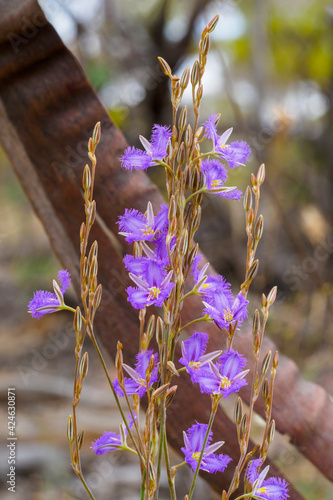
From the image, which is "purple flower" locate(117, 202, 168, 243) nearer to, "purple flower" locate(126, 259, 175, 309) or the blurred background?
"purple flower" locate(126, 259, 175, 309)

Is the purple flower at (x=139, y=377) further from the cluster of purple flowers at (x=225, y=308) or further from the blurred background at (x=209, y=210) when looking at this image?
the blurred background at (x=209, y=210)

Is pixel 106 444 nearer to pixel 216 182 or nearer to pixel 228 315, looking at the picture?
pixel 228 315

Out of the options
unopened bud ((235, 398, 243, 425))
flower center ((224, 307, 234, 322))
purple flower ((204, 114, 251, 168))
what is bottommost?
unopened bud ((235, 398, 243, 425))

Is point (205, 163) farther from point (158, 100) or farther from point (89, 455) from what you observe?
point (158, 100)

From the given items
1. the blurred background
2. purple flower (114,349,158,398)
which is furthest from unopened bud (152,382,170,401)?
the blurred background

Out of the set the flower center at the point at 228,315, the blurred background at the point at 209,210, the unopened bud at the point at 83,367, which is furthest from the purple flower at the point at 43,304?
the blurred background at the point at 209,210
